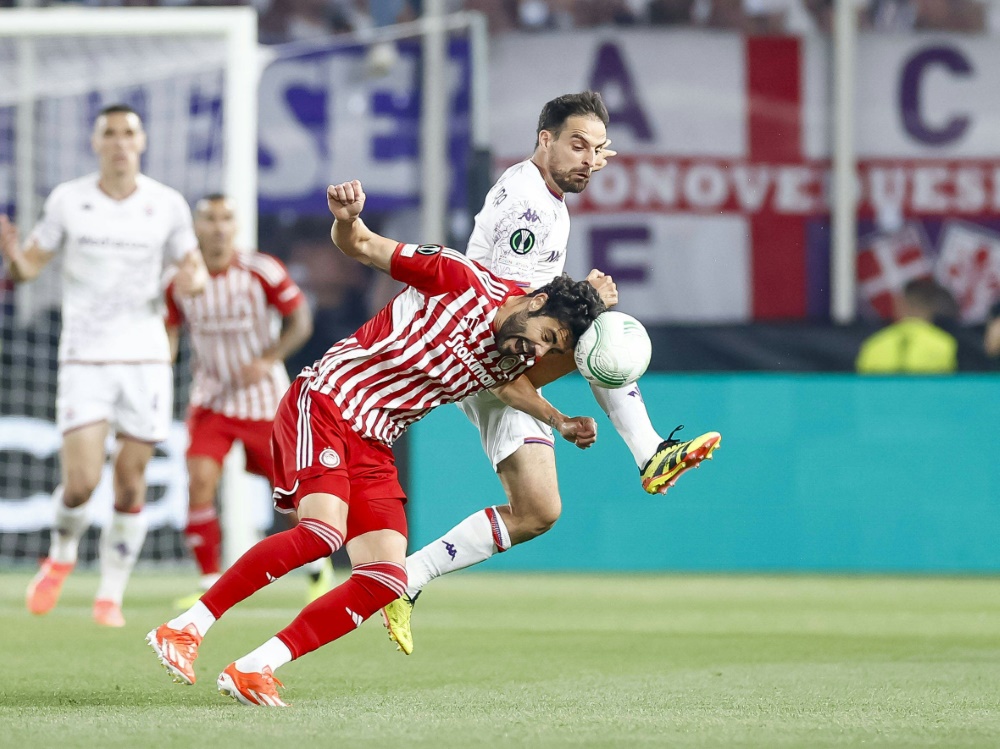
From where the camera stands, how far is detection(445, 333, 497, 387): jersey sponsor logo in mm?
4969

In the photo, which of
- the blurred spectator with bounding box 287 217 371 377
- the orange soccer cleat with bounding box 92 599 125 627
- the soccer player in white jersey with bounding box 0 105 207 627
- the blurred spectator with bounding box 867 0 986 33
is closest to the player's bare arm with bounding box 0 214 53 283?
the soccer player in white jersey with bounding box 0 105 207 627

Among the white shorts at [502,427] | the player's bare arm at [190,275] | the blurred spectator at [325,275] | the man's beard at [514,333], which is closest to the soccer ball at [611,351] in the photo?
the man's beard at [514,333]

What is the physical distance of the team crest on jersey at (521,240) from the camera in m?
5.88

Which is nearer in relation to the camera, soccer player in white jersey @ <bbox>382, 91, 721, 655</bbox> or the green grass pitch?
the green grass pitch

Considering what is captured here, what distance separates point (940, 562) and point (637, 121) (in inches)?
191

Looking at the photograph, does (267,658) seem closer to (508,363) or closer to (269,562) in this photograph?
(269,562)

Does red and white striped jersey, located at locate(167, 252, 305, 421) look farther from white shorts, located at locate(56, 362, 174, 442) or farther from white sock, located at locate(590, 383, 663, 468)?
white sock, located at locate(590, 383, 663, 468)

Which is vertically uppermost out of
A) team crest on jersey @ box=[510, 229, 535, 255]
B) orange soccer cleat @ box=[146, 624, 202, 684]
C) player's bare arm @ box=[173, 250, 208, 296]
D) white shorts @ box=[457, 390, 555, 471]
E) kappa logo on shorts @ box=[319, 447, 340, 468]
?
team crest on jersey @ box=[510, 229, 535, 255]

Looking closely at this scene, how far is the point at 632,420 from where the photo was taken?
6.02 metres

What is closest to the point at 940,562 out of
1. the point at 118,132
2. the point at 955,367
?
the point at 955,367

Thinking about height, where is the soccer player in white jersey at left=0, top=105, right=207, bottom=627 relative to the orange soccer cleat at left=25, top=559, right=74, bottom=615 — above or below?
above

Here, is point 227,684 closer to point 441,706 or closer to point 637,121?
point 441,706

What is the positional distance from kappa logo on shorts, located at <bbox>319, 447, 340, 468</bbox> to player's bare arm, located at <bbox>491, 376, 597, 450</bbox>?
1.92 feet

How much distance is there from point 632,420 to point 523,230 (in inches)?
29.4
